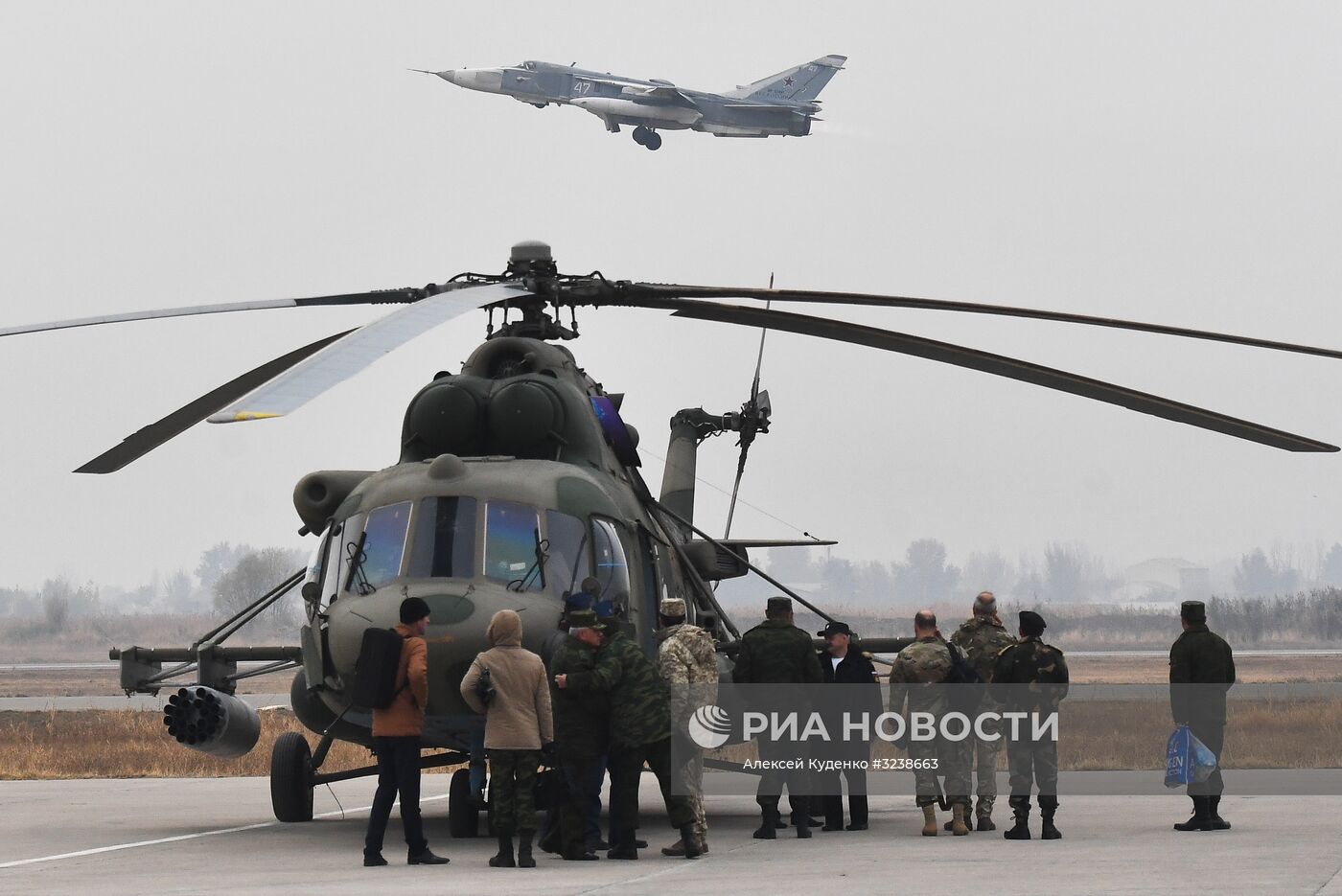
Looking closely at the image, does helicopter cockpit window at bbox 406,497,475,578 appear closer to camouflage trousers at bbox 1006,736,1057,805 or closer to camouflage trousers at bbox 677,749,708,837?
camouflage trousers at bbox 677,749,708,837

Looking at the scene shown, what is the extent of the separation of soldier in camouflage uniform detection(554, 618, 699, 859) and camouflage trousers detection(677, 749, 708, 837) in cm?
7

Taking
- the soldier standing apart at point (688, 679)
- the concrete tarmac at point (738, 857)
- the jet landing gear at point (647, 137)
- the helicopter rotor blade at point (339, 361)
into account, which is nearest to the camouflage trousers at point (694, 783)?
the soldier standing apart at point (688, 679)

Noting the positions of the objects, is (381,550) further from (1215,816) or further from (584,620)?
(1215,816)

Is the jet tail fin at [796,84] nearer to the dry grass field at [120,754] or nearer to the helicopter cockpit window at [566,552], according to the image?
the dry grass field at [120,754]

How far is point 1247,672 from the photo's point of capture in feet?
197

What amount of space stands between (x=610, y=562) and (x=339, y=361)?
5043 millimetres

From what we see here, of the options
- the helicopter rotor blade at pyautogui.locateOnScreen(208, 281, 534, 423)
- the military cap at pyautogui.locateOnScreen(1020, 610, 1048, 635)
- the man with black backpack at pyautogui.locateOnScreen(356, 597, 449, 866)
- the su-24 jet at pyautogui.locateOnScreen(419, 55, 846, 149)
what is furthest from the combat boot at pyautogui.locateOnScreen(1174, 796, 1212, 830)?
the su-24 jet at pyautogui.locateOnScreen(419, 55, 846, 149)

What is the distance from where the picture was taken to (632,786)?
1155 cm

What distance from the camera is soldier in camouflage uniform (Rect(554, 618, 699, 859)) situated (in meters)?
11.2

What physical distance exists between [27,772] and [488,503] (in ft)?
41.1

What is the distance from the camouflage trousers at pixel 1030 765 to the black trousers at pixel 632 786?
2.61 meters

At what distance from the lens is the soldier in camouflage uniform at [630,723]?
11219 mm

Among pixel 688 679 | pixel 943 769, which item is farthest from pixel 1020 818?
pixel 688 679

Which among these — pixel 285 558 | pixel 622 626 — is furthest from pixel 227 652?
pixel 285 558
